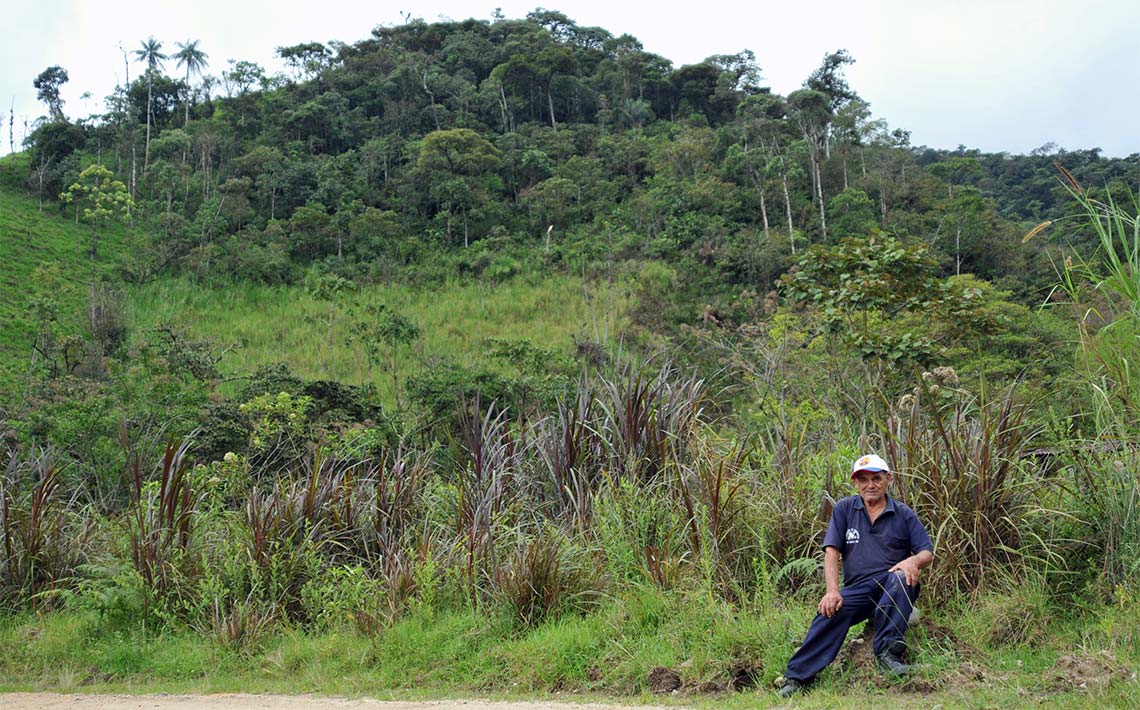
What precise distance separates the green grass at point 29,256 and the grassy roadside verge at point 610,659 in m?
22.7

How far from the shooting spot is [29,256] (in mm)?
38562

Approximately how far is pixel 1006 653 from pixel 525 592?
2762 millimetres

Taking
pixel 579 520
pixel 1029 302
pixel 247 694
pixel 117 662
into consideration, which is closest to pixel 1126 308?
pixel 579 520

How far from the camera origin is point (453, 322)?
38.1m

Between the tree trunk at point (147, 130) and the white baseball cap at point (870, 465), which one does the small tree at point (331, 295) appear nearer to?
the tree trunk at point (147, 130)

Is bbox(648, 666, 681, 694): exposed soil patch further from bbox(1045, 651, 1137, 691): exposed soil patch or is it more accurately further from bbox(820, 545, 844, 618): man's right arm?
bbox(1045, 651, 1137, 691): exposed soil patch

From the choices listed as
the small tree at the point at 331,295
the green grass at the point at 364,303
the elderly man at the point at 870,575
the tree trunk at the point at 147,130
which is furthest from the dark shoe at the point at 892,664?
→ the tree trunk at the point at 147,130

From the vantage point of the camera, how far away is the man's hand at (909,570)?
461cm

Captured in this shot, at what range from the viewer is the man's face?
4809mm

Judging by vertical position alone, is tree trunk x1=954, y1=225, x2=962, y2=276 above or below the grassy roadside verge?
above

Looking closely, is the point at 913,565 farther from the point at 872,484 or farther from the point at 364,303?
the point at 364,303

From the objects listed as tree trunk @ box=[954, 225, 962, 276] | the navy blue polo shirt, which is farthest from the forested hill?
the navy blue polo shirt

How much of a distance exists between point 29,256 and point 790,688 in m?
41.9

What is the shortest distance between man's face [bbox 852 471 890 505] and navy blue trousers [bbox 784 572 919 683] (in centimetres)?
41
